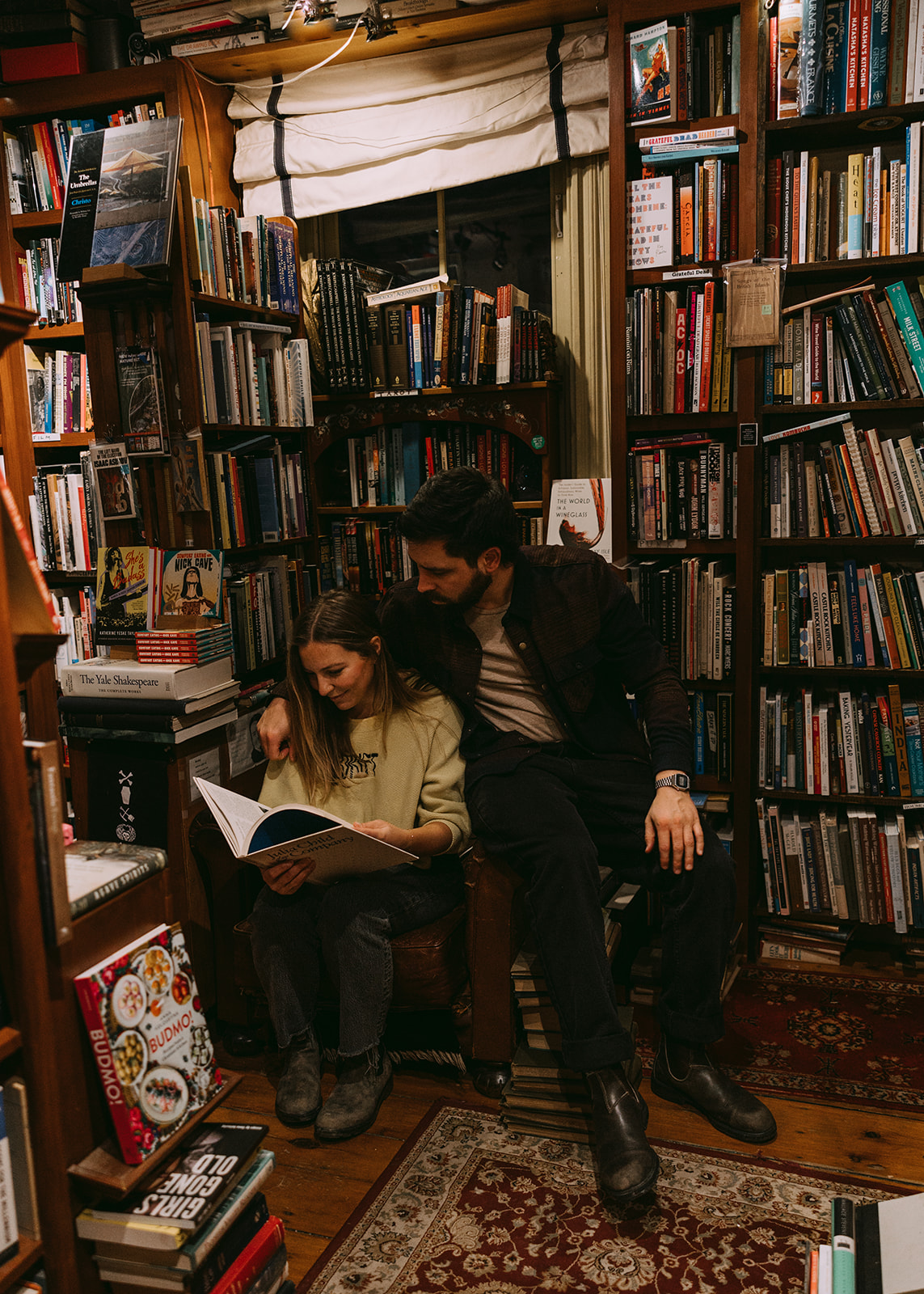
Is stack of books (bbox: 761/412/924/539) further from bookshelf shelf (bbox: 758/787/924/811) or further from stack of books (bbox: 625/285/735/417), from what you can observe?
bookshelf shelf (bbox: 758/787/924/811)

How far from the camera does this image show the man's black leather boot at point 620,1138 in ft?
5.41

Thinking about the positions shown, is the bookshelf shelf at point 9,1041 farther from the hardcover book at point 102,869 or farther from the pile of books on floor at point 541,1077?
the pile of books on floor at point 541,1077

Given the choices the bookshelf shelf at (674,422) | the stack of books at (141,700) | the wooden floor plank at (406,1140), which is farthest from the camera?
the bookshelf shelf at (674,422)

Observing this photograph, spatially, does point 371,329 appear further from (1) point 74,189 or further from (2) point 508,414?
(1) point 74,189

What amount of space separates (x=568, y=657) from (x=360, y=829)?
0.60m

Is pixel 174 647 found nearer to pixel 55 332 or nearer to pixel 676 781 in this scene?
pixel 676 781

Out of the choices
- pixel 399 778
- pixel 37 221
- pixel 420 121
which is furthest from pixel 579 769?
pixel 37 221

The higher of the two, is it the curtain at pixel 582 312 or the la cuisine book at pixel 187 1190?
the curtain at pixel 582 312

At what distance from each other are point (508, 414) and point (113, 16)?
170 cm

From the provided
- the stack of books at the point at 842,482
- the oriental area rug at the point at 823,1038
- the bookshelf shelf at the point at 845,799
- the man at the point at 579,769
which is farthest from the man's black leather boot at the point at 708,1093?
the stack of books at the point at 842,482

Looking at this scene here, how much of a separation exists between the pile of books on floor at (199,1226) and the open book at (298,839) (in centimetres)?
52

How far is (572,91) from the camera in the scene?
2.84 meters

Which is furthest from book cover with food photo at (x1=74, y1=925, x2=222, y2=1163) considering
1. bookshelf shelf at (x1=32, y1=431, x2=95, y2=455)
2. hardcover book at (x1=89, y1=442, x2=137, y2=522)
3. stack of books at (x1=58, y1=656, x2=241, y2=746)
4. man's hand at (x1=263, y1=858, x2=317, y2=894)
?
bookshelf shelf at (x1=32, y1=431, x2=95, y2=455)

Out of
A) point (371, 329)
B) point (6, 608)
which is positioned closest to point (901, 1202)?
point (6, 608)
